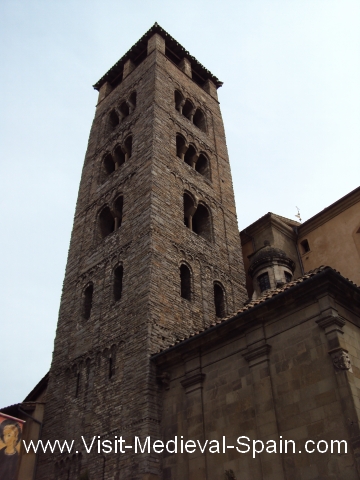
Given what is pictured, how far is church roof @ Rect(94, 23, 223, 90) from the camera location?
25.6 m

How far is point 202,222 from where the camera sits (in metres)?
19.2

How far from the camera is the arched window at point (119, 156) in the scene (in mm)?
21000

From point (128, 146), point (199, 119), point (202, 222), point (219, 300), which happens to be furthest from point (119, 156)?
point (219, 300)

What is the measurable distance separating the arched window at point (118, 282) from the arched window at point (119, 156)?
20.1 feet

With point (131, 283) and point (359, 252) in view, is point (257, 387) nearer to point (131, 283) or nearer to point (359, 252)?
point (131, 283)

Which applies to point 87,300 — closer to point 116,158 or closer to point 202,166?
point 116,158

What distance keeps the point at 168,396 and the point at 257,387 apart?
8.87 feet

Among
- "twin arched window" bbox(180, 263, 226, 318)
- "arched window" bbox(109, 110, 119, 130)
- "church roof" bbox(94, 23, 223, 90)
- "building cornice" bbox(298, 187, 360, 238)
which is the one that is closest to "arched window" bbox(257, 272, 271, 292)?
"twin arched window" bbox(180, 263, 226, 318)

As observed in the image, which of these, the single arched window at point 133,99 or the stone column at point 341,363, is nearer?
the stone column at point 341,363

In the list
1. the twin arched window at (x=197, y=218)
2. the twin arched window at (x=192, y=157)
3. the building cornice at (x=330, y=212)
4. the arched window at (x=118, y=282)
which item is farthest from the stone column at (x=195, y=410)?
the twin arched window at (x=192, y=157)

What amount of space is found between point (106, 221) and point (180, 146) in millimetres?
4399

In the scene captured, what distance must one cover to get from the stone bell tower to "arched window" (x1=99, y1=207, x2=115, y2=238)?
48 millimetres

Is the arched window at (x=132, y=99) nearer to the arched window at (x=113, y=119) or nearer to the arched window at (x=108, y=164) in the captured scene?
the arched window at (x=113, y=119)

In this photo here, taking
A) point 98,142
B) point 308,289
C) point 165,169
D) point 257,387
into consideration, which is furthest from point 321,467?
point 98,142
